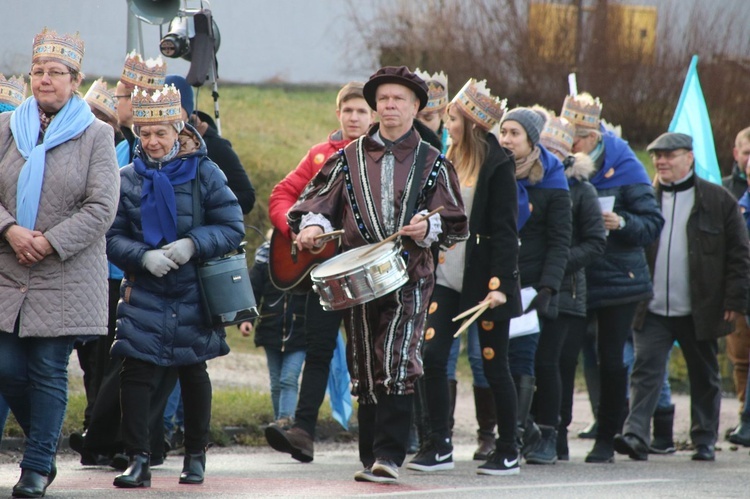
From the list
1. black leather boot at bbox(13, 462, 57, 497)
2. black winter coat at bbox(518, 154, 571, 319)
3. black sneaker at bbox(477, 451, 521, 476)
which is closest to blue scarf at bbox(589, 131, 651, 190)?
black winter coat at bbox(518, 154, 571, 319)

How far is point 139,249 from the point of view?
713 centimetres

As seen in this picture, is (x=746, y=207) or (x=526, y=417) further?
(x=746, y=207)

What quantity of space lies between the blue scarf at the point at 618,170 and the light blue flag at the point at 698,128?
2.54 meters

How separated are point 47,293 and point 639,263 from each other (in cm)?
493

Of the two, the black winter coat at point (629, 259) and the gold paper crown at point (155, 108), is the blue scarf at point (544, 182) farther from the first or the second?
the gold paper crown at point (155, 108)

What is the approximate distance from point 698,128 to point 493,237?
5288 millimetres

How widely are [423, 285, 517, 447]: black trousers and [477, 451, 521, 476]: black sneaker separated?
86mm

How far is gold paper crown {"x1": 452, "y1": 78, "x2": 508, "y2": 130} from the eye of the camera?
27.9 ft

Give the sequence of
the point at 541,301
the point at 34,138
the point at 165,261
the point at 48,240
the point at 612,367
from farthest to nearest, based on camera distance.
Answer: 1. the point at 612,367
2. the point at 541,301
3. the point at 165,261
4. the point at 34,138
5. the point at 48,240

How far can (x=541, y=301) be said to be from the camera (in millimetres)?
9148

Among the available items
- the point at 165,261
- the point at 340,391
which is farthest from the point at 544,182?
the point at 165,261

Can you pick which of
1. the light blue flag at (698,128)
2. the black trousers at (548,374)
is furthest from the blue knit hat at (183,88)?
the light blue flag at (698,128)

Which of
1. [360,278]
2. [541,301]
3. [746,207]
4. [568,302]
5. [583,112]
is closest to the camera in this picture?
[360,278]

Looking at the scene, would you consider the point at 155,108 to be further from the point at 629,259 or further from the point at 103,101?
the point at 629,259
